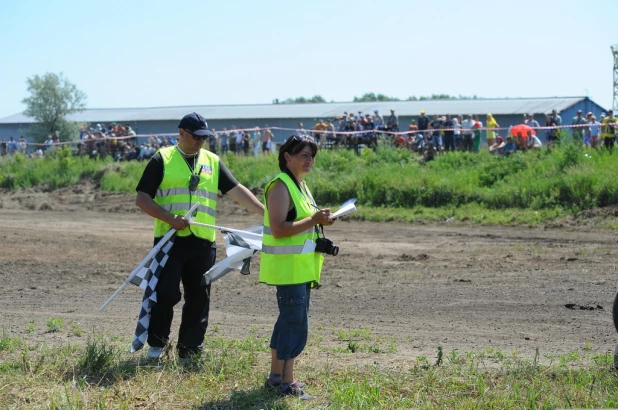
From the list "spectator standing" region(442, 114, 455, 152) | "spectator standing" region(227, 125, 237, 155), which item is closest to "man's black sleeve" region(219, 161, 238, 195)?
"spectator standing" region(442, 114, 455, 152)

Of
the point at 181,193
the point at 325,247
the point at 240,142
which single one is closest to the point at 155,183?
the point at 181,193

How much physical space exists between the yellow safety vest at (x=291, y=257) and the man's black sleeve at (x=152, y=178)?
1245 mm

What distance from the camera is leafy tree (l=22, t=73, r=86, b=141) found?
1992 inches

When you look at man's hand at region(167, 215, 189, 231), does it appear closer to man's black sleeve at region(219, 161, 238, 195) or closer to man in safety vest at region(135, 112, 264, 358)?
man in safety vest at region(135, 112, 264, 358)

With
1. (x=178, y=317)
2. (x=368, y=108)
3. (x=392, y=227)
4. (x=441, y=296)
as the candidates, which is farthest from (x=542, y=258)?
(x=368, y=108)

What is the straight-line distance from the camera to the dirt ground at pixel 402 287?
874 centimetres

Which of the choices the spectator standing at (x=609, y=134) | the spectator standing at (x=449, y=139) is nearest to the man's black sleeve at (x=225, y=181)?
the spectator standing at (x=609, y=134)

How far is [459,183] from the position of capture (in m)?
22.3

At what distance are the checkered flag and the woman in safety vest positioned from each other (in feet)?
3.60

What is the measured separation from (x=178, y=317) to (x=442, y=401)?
421 centimetres

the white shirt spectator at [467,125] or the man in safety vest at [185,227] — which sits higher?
the white shirt spectator at [467,125]

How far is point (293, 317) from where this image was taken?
20.2 feet

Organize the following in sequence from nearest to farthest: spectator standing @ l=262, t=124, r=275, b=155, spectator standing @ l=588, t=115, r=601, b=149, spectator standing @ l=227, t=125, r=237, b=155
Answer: spectator standing @ l=588, t=115, r=601, b=149 < spectator standing @ l=262, t=124, r=275, b=155 < spectator standing @ l=227, t=125, r=237, b=155

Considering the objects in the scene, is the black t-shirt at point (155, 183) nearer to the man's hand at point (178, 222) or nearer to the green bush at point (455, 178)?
the man's hand at point (178, 222)
